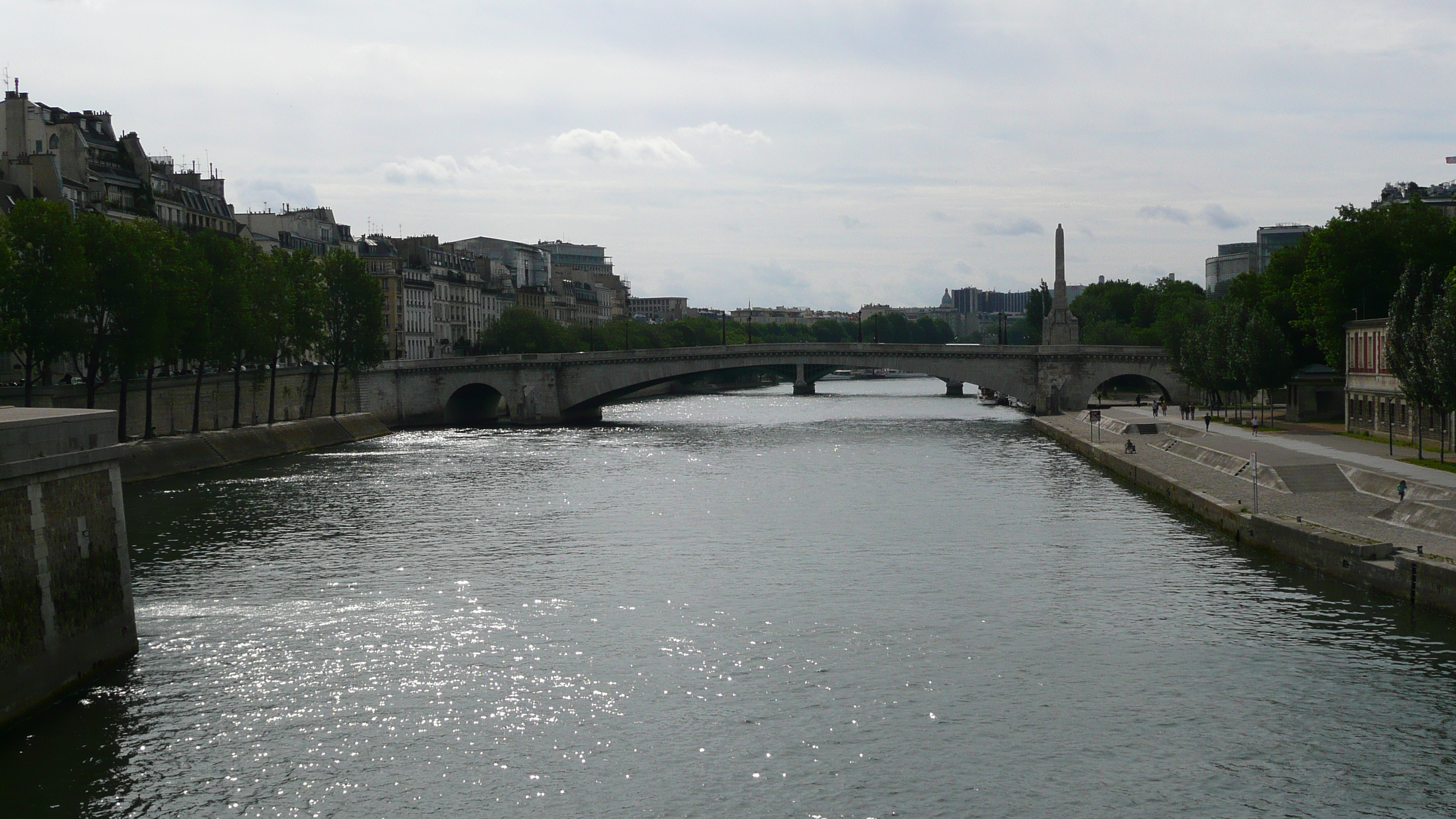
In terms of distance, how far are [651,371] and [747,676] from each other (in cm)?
7059

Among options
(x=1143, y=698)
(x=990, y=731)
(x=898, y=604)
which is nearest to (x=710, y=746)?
(x=990, y=731)

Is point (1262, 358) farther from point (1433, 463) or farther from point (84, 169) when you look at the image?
point (84, 169)

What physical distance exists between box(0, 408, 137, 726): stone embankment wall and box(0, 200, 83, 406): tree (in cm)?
2566

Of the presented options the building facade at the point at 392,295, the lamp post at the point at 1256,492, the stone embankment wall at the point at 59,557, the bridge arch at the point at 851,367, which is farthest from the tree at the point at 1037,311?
the stone embankment wall at the point at 59,557

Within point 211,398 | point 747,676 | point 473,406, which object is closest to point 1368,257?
point 747,676

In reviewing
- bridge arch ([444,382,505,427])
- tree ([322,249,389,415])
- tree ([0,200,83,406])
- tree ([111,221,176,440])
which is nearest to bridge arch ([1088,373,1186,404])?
bridge arch ([444,382,505,427])

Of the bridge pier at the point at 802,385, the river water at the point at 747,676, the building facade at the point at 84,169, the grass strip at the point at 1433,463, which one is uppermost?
the building facade at the point at 84,169

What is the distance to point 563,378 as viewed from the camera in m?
91.8

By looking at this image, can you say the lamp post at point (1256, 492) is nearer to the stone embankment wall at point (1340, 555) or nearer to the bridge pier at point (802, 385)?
the stone embankment wall at point (1340, 555)

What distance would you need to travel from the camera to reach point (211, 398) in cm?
6638

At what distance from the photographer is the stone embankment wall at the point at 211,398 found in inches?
2115

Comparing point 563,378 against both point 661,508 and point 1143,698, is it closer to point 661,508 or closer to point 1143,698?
point 661,508

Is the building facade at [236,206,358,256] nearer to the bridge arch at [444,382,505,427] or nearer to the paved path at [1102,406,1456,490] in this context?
the bridge arch at [444,382,505,427]

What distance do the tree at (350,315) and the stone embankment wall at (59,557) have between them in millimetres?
55589
